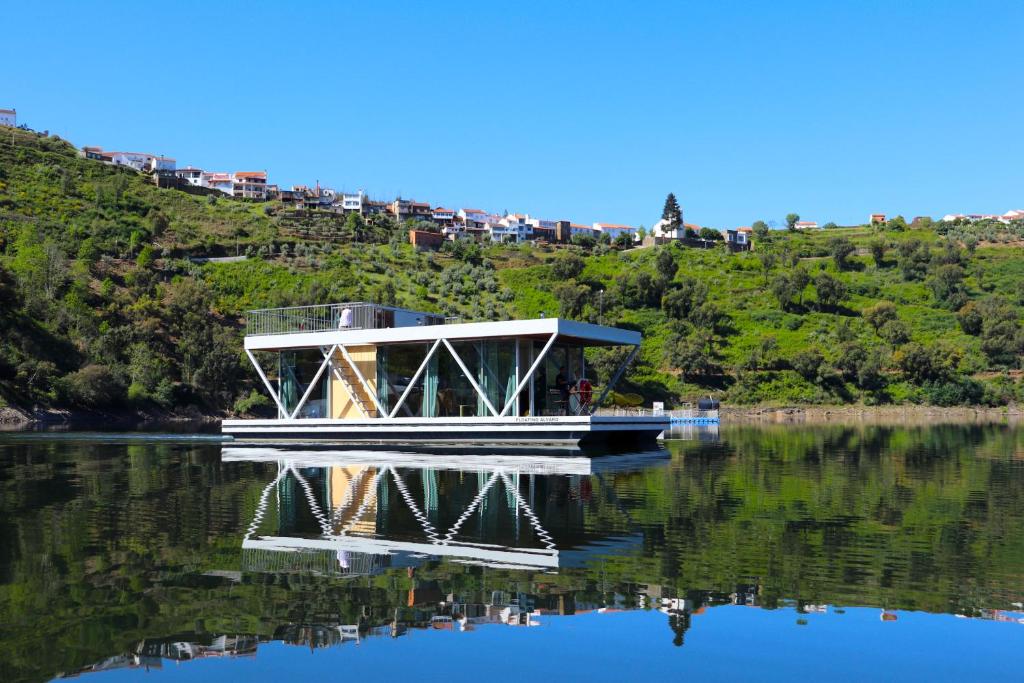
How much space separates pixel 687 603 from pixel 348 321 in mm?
25704

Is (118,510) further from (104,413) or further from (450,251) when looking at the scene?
(450,251)

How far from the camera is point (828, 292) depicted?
8969 centimetres

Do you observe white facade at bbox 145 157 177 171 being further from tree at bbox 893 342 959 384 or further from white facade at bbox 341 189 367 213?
tree at bbox 893 342 959 384

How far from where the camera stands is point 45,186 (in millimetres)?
99562

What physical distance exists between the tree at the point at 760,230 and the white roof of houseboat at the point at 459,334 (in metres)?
97.6

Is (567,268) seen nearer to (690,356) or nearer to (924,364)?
(690,356)

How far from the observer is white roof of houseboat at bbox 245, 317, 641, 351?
28781 millimetres

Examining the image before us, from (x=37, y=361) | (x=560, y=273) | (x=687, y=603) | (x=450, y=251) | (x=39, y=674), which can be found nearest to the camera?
(x=39, y=674)

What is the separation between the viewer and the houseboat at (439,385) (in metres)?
29.2

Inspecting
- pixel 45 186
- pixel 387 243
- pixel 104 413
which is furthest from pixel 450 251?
pixel 104 413

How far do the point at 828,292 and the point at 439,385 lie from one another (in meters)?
66.1

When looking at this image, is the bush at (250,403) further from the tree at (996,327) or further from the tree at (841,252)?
the tree at (841,252)

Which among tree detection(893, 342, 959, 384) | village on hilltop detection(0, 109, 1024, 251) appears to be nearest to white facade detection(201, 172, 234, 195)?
village on hilltop detection(0, 109, 1024, 251)

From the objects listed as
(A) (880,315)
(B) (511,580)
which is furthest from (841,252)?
(B) (511,580)
